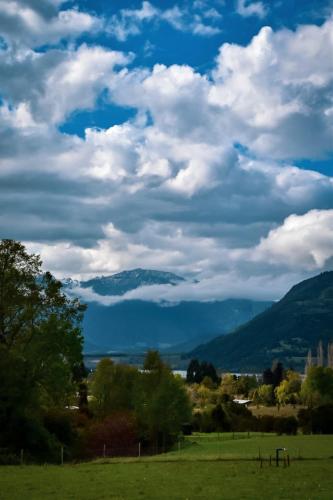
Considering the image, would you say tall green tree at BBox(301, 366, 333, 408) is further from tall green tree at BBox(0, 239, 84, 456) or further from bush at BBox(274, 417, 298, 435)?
tall green tree at BBox(0, 239, 84, 456)

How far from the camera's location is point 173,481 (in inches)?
1834

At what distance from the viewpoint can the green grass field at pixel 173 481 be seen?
1538 inches

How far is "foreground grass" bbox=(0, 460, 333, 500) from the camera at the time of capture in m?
39.0

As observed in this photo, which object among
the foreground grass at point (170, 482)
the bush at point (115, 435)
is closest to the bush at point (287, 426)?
the bush at point (115, 435)

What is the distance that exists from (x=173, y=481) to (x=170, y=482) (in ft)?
2.64

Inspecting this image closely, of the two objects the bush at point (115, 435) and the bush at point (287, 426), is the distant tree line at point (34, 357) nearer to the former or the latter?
the bush at point (115, 435)

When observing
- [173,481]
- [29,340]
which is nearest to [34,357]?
[29,340]

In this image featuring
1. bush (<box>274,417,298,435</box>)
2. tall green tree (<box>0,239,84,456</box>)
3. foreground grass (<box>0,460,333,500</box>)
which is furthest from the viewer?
bush (<box>274,417,298,435</box>)

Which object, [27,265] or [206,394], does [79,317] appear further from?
[206,394]

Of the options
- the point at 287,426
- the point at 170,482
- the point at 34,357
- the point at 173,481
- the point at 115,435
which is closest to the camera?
the point at 170,482

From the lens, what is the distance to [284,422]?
13062 cm

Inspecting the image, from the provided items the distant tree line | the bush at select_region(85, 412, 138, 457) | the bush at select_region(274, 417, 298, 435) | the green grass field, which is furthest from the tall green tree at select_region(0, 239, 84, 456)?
the bush at select_region(274, 417, 298, 435)

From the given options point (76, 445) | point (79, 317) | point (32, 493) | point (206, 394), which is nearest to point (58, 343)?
point (79, 317)

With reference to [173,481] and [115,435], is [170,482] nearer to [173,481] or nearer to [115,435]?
[173,481]
